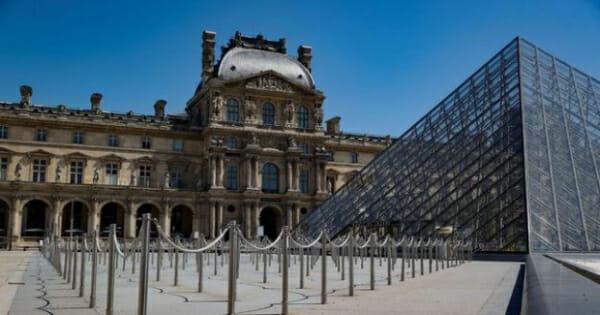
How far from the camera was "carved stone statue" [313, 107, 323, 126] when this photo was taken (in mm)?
52281

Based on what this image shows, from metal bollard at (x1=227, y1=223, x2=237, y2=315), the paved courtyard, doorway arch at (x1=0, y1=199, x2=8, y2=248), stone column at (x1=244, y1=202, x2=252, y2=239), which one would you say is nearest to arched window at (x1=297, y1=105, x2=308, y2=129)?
stone column at (x1=244, y1=202, x2=252, y2=239)

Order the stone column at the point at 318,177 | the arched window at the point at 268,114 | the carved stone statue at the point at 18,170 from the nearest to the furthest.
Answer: the carved stone statue at the point at 18,170, the arched window at the point at 268,114, the stone column at the point at 318,177

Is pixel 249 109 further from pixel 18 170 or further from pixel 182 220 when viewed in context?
pixel 18 170

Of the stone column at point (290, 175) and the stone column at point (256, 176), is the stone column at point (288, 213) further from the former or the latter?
the stone column at point (256, 176)

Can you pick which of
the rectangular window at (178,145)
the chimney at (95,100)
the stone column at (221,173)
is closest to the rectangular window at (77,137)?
the chimney at (95,100)

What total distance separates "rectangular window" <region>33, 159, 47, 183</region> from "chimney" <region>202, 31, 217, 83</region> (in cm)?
1459

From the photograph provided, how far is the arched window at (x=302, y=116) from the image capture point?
51938 millimetres

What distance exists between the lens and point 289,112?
51062 mm

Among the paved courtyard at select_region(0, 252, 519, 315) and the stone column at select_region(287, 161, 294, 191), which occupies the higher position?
the stone column at select_region(287, 161, 294, 191)

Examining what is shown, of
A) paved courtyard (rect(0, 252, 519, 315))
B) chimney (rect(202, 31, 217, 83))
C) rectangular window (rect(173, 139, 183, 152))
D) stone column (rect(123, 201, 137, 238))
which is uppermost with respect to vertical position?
chimney (rect(202, 31, 217, 83))

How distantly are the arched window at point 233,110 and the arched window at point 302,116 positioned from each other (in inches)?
202

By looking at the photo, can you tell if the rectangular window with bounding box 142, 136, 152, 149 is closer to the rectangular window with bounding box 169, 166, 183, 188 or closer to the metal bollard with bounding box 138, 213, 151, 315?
the rectangular window with bounding box 169, 166, 183, 188

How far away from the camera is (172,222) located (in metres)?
50.7

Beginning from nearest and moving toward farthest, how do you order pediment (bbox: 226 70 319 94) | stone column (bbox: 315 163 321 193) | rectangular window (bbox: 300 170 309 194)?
pediment (bbox: 226 70 319 94) < stone column (bbox: 315 163 321 193) < rectangular window (bbox: 300 170 309 194)
